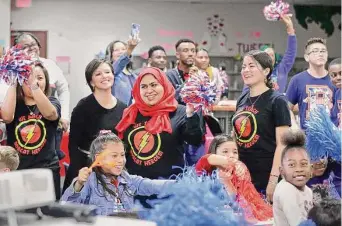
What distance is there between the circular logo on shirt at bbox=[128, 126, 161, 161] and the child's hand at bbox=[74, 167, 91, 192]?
400 mm

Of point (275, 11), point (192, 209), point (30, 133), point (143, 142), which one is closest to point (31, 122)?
point (30, 133)

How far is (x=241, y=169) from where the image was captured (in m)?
2.41

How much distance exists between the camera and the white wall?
31.4 feet

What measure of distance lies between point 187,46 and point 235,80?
629 cm

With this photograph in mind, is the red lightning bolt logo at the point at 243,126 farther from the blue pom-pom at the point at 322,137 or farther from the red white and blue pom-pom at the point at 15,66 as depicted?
the red white and blue pom-pom at the point at 15,66

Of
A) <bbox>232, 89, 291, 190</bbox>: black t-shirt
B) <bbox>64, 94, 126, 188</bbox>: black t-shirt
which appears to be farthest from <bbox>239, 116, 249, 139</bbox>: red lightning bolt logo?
<bbox>64, 94, 126, 188</bbox>: black t-shirt

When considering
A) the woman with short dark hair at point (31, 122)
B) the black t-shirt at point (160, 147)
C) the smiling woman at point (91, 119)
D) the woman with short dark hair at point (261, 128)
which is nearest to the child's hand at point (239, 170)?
the black t-shirt at point (160, 147)

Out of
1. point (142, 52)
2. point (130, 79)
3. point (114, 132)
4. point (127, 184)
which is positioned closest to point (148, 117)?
point (114, 132)

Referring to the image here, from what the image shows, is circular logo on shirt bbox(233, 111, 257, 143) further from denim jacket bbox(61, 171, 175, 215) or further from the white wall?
the white wall

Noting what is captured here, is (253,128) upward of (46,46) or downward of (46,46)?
downward

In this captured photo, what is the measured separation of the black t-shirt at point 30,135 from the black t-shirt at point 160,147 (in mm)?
422

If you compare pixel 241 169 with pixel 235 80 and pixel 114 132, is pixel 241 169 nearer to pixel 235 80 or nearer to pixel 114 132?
pixel 114 132

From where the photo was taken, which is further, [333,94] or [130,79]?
[130,79]

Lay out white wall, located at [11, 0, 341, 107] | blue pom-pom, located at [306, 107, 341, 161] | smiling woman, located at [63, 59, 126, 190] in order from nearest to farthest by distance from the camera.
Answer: blue pom-pom, located at [306, 107, 341, 161], smiling woman, located at [63, 59, 126, 190], white wall, located at [11, 0, 341, 107]
